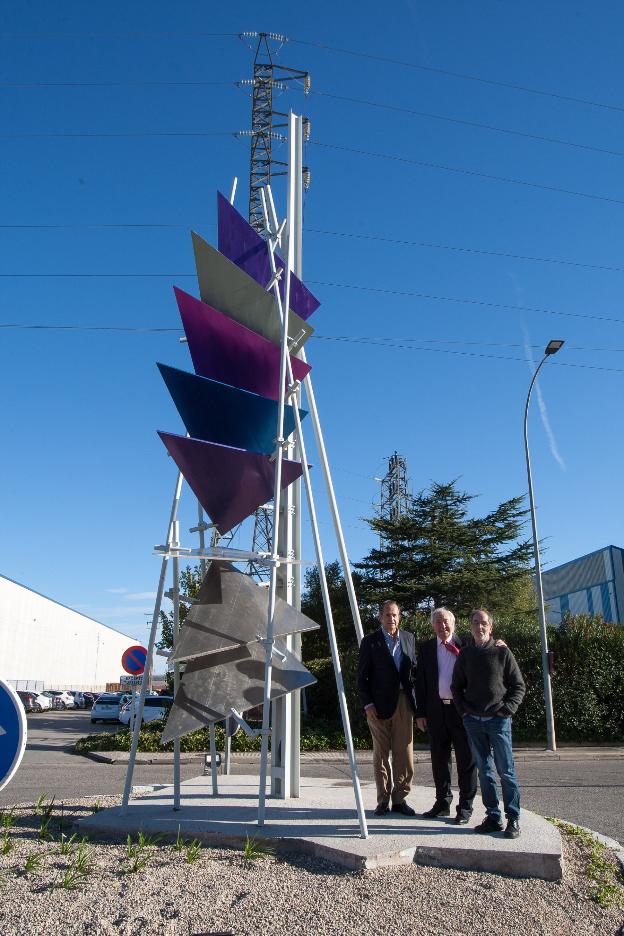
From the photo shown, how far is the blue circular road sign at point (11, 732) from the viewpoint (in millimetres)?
4477

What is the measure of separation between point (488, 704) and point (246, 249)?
194 inches

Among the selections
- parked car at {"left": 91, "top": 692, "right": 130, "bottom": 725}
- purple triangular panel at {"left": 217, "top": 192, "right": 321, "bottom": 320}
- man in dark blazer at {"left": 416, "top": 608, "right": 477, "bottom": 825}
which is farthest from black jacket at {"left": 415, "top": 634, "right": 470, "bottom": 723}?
parked car at {"left": 91, "top": 692, "right": 130, "bottom": 725}

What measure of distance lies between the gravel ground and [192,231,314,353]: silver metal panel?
4.59 metres

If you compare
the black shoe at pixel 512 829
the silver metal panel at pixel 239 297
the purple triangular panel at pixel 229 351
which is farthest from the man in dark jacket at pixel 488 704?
the silver metal panel at pixel 239 297

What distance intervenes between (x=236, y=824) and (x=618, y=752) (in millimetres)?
14786

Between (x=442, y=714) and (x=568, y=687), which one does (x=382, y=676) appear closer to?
(x=442, y=714)

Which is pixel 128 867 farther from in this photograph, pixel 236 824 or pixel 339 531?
pixel 339 531

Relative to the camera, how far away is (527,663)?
795 inches

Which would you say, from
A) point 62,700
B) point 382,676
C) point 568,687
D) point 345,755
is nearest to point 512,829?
point 382,676

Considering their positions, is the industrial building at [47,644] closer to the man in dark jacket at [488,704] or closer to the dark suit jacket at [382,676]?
the dark suit jacket at [382,676]

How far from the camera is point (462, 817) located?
588 cm

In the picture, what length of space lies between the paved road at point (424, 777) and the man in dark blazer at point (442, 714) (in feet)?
5.52

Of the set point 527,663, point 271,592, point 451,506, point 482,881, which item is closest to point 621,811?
point 482,881

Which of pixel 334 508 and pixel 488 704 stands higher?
pixel 334 508
